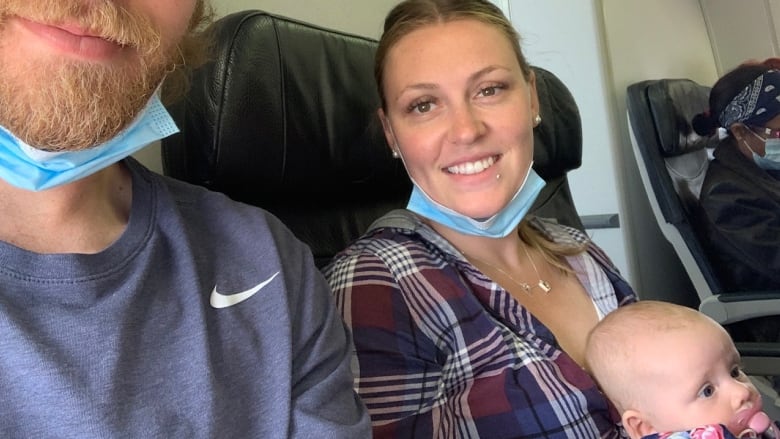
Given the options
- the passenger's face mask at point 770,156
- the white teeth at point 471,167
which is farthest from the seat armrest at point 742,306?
the white teeth at point 471,167

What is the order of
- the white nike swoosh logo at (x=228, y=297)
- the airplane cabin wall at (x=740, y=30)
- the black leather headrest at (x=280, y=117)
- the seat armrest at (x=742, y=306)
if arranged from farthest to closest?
1. the airplane cabin wall at (x=740, y=30)
2. the seat armrest at (x=742, y=306)
3. the black leather headrest at (x=280, y=117)
4. the white nike swoosh logo at (x=228, y=297)

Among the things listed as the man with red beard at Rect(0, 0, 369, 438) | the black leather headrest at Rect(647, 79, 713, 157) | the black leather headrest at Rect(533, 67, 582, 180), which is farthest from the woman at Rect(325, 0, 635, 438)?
the black leather headrest at Rect(647, 79, 713, 157)

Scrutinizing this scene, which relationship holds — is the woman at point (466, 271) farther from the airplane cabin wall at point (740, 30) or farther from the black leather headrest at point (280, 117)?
the airplane cabin wall at point (740, 30)

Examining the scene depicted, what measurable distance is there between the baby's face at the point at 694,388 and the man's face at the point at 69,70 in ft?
2.54

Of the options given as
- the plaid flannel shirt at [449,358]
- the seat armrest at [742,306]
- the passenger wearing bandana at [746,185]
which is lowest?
the seat armrest at [742,306]

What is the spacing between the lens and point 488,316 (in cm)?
107

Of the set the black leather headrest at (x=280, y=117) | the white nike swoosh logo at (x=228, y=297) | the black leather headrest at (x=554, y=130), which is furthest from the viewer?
the black leather headrest at (x=554, y=130)

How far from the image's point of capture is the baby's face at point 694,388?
98 centimetres

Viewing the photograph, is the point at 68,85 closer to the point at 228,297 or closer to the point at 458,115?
the point at 228,297

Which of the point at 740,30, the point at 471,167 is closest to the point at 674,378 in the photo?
the point at 471,167

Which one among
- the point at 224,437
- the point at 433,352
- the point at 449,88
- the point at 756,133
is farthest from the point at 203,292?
the point at 756,133

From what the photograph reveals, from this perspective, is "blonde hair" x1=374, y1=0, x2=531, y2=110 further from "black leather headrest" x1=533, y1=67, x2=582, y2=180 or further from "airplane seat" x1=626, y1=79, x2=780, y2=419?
"airplane seat" x1=626, y1=79, x2=780, y2=419

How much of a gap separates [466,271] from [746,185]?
1371 mm

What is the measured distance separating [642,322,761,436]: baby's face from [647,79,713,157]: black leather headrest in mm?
1286
